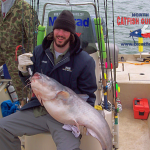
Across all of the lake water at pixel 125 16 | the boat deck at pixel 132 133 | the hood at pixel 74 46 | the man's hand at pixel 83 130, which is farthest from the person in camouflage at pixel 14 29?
the lake water at pixel 125 16

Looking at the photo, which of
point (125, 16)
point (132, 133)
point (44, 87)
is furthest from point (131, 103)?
point (125, 16)

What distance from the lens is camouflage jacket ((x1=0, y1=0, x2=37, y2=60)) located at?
3.45 m

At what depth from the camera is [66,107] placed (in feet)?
6.60

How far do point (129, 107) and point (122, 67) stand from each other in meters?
1.39

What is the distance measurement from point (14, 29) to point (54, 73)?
1622 millimetres

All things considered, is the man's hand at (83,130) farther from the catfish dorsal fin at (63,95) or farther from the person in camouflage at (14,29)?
the person in camouflage at (14,29)

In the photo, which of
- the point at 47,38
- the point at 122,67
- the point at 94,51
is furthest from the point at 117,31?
the point at 47,38

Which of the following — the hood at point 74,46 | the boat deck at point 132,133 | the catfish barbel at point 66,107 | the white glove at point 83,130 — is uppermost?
the hood at point 74,46

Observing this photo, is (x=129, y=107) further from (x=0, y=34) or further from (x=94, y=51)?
(x=0, y=34)

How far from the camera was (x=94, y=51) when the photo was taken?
Result: 3500 mm

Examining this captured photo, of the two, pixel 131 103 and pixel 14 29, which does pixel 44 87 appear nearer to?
pixel 14 29

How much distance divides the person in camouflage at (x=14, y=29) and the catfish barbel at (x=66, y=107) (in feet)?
5.19

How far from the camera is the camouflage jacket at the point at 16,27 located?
11.3 feet

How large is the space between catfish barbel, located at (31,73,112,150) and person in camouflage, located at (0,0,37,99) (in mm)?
1582
